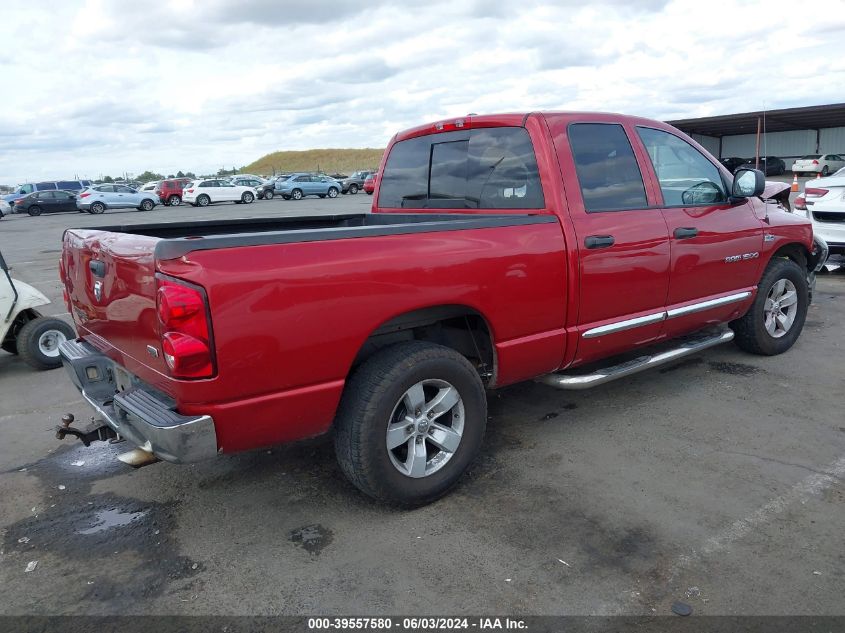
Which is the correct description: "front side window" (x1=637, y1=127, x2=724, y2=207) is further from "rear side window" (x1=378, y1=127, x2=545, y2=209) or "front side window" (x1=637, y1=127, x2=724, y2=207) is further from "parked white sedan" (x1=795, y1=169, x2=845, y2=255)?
"parked white sedan" (x1=795, y1=169, x2=845, y2=255)

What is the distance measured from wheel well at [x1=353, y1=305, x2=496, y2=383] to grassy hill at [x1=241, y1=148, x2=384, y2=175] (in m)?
104

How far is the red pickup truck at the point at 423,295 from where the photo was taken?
277 centimetres

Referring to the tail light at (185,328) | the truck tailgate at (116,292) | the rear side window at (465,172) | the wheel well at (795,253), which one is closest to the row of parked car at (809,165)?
the wheel well at (795,253)

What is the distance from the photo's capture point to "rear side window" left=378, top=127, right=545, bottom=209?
4039 mm

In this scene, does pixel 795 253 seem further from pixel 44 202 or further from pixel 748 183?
pixel 44 202

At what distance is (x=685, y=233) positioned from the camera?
4.40 metres

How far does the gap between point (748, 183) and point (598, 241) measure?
1683 millimetres

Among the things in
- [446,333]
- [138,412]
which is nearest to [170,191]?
[446,333]

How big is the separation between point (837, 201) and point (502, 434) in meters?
7.07

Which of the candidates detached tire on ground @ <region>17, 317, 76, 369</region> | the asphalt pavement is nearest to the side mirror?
the asphalt pavement

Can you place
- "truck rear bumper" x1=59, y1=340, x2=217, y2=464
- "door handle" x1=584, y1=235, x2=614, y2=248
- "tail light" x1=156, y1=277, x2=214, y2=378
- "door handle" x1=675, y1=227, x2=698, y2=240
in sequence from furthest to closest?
"door handle" x1=675, y1=227, x2=698, y2=240 → "door handle" x1=584, y1=235, x2=614, y2=248 → "truck rear bumper" x1=59, y1=340, x2=217, y2=464 → "tail light" x1=156, y1=277, x2=214, y2=378

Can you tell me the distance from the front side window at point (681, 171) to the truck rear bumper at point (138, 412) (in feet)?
10.8

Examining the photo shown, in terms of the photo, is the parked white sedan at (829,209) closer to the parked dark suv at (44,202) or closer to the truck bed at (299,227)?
the truck bed at (299,227)

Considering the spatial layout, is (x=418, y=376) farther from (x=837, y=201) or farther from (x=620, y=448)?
(x=837, y=201)
